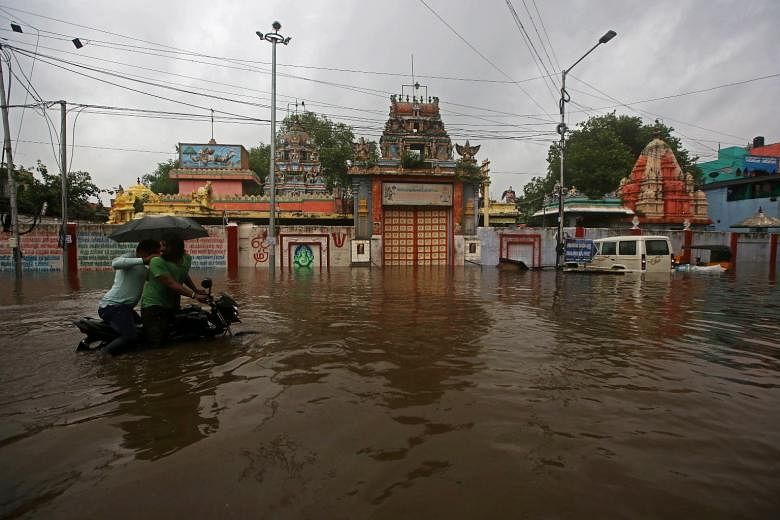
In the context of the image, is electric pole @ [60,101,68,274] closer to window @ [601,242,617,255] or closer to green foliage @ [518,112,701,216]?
Result: window @ [601,242,617,255]

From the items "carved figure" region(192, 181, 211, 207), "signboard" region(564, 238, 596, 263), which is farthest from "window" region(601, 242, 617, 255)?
"carved figure" region(192, 181, 211, 207)

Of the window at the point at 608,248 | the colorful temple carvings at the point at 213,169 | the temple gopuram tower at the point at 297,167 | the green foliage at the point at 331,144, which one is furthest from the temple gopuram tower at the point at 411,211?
the green foliage at the point at 331,144

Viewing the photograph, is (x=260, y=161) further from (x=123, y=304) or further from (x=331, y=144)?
(x=123, y=304)

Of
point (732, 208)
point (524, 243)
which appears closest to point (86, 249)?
point (524, 243)

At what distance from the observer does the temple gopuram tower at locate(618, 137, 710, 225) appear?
96.4 feet

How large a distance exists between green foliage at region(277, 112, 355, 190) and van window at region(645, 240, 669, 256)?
3051cm

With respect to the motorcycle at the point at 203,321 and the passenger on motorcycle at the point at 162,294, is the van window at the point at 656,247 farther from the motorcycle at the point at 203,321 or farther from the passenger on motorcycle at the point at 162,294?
the passenger on motorcycle at the point at 162,294

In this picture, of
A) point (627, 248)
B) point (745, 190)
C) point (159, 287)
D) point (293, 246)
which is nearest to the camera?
point (159, 287)

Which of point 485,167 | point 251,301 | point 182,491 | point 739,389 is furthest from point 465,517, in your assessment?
point 485,167

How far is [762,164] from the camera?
3609 centimetres

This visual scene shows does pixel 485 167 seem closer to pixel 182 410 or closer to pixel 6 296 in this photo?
pixel 6 296

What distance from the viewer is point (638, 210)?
98.3 ft

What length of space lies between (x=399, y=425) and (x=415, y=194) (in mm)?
23005

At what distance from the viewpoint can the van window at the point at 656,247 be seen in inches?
609
